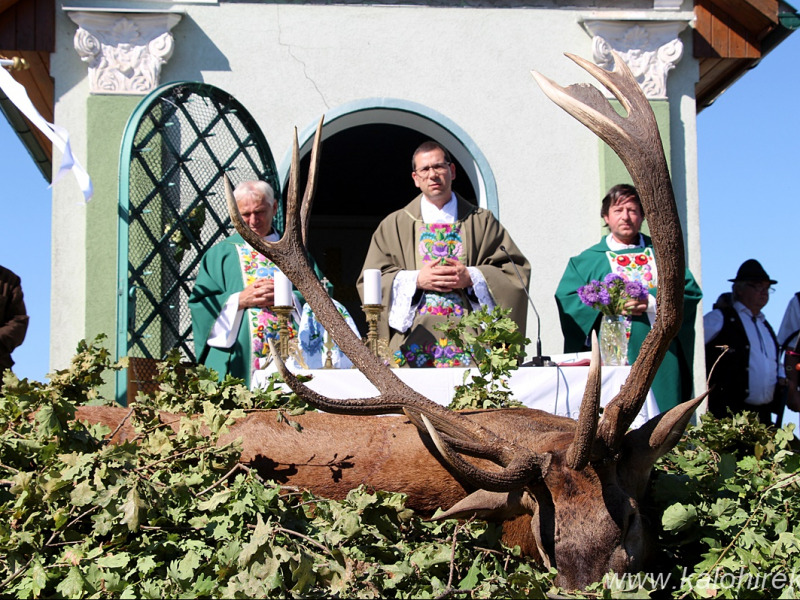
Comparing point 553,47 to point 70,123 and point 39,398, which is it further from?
point 39,398

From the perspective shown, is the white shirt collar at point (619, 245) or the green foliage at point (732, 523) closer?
the green foliage at point (732, 523)

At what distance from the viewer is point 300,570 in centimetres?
303

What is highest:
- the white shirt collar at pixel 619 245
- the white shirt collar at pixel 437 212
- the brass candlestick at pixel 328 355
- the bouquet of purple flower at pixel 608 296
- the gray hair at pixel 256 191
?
the gray hair at pixel 256 191

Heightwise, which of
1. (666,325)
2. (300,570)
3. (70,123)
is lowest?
(300,570)

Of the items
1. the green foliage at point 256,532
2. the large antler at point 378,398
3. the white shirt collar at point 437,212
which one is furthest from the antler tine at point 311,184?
the white shirt collar at point 437,212

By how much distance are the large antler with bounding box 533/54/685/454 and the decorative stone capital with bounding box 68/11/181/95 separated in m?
4.95

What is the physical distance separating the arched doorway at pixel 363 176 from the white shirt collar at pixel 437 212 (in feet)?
5.03

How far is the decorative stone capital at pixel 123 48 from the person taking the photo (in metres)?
7.89

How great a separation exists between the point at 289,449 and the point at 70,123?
15.7 feet

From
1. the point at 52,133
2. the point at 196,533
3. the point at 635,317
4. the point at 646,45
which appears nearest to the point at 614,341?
the point at 635,317

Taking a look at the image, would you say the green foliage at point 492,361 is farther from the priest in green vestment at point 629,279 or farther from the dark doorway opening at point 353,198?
the dark doorway opening at point 353,198

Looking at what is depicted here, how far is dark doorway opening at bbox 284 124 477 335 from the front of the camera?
12102 millimetres

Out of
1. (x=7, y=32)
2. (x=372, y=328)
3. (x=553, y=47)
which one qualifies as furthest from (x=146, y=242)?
(x=553, y=47)

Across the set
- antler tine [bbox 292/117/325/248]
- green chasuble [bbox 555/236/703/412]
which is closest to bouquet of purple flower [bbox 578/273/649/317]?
green chasuble [bbox 555/236/703/412]
